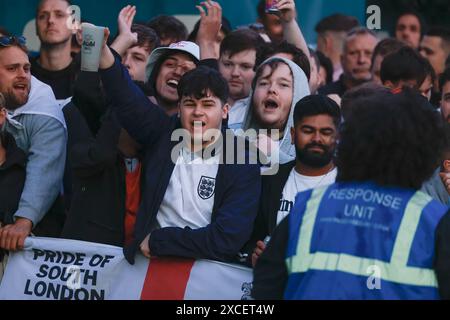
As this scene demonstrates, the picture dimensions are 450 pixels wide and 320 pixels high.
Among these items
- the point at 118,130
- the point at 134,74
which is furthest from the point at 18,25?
the point at 118,130

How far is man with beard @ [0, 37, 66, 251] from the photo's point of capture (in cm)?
628

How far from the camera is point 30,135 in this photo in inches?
259

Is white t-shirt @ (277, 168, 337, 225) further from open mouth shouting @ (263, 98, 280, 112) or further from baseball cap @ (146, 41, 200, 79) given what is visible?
baseball cap @ (146, 41, 200, 79)

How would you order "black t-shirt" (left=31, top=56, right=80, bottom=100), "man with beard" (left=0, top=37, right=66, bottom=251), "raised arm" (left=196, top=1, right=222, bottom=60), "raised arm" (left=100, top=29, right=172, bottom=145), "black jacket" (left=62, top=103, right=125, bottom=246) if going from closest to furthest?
1. "raised arm" (left=100, top=29, right=172, bottom=145)
2. "black jacket" (left=62, top=103, right=125, bottom=246)
3. "man with beard" (left=0, top=37, right=66, bottom=251)
4. "raised arm" (left=196, top=1, right=222, bottom=60)
5. "black t-shirt" (left=31, top=56, right=80, bottom=100)

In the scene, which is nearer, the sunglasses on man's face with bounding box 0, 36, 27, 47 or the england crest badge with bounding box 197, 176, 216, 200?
the england crest badge with bounding box 197, 176, 216, 200

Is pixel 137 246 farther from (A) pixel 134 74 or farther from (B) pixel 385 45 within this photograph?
(B) pixel 385 45

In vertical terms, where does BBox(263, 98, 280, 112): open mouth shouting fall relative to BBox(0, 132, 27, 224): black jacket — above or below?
above

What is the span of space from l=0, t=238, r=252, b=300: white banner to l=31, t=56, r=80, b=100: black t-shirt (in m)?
2.04

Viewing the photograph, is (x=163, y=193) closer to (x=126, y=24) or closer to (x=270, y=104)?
(x=270, y=104)

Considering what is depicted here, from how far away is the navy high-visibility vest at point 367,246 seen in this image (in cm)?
399

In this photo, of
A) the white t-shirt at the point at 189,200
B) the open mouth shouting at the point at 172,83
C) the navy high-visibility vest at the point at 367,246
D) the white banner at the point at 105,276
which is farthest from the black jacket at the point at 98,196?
the navy high-visibility vest at the point at 367,246

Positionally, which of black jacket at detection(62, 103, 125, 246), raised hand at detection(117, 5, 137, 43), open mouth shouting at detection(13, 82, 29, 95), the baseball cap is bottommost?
black jacket at detection(62, 103, 125, 246)

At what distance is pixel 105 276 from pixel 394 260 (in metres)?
2.42

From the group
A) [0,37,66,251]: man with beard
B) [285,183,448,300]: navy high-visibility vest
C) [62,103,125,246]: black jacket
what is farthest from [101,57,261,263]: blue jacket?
[285,183,448,300]: navy high-visibility vest
